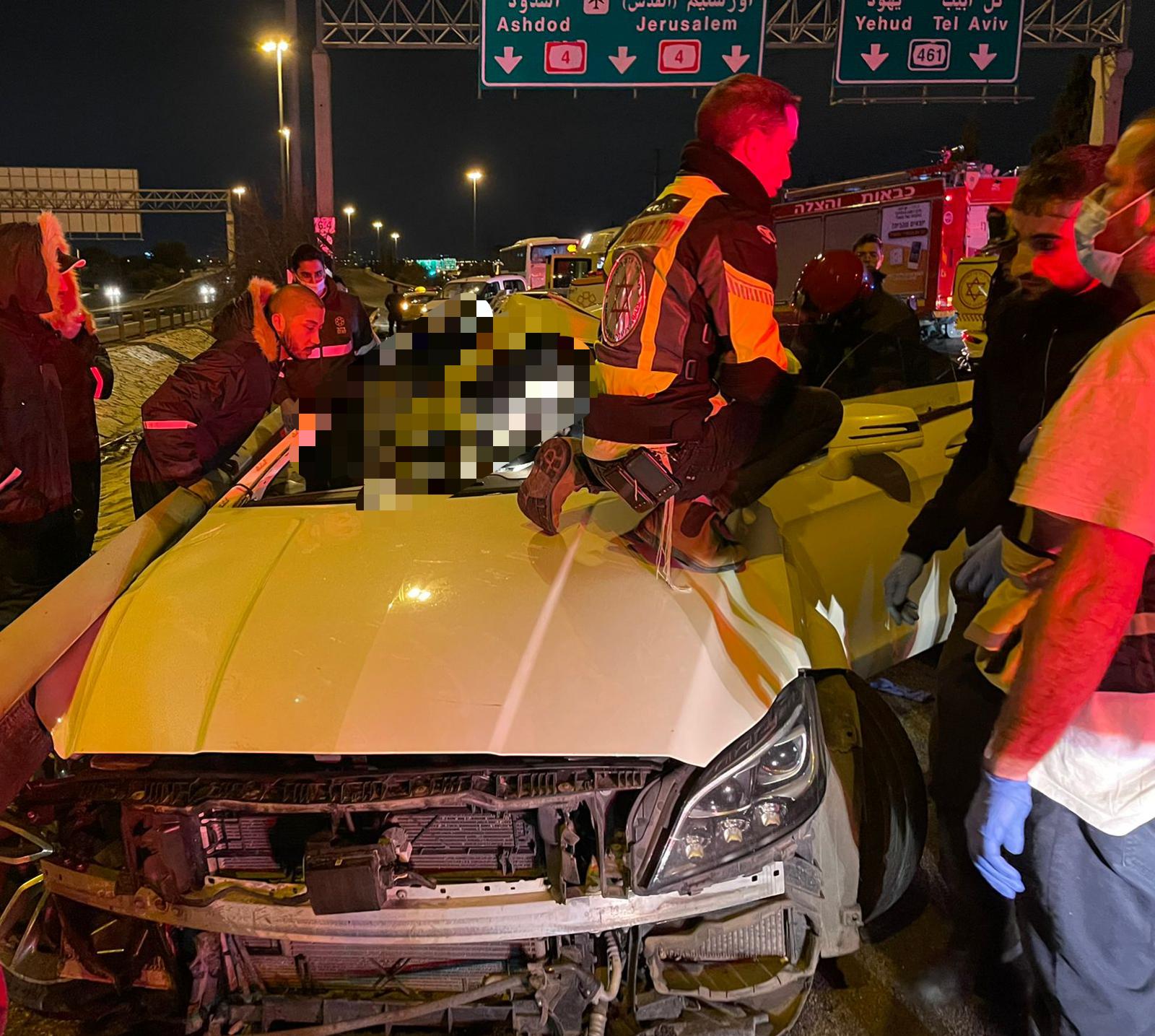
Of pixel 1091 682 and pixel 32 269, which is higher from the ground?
pixel 32 269

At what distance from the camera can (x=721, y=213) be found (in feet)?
7.87

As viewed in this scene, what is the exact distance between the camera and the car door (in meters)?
2.81

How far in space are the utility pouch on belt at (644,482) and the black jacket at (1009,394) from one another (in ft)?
2.63

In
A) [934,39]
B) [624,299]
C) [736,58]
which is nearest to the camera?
[624,299]

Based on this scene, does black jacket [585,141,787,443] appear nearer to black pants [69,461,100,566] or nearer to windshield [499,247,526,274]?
black pants [69,461,100,566]

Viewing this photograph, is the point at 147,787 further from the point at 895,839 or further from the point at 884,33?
the point at 884,33

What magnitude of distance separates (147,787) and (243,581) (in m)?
0.54

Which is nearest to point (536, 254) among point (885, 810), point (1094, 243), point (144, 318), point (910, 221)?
point (144, 318)

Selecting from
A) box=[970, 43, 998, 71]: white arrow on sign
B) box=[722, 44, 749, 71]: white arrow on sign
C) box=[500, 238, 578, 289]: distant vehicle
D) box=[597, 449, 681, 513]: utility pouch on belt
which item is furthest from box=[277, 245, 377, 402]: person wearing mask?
box=[500, 238, 578, 289]: distant vehicle

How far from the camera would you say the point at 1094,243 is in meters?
1.58

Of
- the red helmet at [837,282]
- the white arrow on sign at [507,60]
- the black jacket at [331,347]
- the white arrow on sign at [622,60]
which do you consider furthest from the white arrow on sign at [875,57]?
the red helmet at [837,282]

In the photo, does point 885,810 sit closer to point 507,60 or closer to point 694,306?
point 694,306

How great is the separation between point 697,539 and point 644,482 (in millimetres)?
205

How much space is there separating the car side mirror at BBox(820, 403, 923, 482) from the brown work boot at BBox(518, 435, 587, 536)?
106 cm
